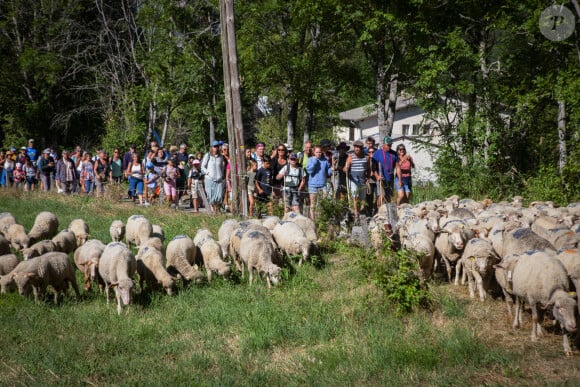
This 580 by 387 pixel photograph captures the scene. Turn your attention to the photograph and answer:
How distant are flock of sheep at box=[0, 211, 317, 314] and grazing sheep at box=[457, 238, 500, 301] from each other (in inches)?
118

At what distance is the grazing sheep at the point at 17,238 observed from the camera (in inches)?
494

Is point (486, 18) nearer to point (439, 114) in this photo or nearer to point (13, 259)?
point (439, 114)

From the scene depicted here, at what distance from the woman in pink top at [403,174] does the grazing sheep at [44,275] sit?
27.4 feet

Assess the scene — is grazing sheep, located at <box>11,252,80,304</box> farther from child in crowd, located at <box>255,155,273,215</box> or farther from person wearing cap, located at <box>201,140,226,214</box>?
person wearing cap, located at <box>201,140,226,214</box>

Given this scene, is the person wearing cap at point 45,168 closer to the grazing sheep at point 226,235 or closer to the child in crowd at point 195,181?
the child in crowd at point 195,181

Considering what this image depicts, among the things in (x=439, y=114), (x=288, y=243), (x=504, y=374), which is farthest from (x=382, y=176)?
(x=504, y=374)

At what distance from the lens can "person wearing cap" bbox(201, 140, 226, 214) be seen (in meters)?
15.9

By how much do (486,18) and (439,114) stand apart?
3471mm

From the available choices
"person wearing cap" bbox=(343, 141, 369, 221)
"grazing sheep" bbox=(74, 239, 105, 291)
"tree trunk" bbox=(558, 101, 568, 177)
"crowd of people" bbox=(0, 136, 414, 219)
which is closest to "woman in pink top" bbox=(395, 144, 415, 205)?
"crowd of people" bbox=(0, 136, 414, 219)

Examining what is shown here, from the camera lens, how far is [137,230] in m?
12.6

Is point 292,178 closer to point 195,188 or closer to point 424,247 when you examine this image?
point 195,188

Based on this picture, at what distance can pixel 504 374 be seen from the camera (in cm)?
608

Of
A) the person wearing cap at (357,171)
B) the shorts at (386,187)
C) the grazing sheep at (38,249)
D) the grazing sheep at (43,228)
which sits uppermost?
the person wearing cap at (357,171)

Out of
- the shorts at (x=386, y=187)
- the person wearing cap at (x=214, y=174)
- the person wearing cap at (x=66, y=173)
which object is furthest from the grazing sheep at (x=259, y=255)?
the person wearing cap at (x=66, y=173)
